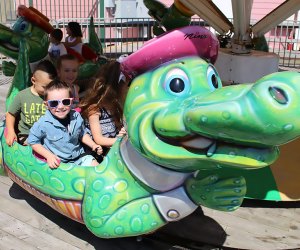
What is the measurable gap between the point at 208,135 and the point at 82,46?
2.53 m

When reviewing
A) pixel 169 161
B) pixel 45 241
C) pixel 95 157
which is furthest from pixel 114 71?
pixel 45 241

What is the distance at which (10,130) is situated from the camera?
2594mm

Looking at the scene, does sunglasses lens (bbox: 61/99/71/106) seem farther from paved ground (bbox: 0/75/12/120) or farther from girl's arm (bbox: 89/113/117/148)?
paved ground (bbox: 0/75/12/120)

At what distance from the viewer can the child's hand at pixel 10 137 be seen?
2.54 metres

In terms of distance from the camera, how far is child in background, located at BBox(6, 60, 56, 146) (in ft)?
8.44

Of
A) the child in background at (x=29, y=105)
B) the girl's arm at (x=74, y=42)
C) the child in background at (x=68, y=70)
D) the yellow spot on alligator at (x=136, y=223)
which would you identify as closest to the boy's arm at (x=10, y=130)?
the child in background at (x=29, y=105)

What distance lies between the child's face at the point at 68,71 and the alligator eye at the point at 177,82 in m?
1.25

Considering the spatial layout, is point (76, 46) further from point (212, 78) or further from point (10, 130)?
point (212, 78)

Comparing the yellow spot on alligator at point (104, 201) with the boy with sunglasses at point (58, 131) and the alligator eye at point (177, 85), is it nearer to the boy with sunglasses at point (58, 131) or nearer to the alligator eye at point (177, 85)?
the boy with sunglasses at point (58, 131)

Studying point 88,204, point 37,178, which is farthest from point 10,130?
point 88,204

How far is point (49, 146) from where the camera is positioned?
7.49 ft

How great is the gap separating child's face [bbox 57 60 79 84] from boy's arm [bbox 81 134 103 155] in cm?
61

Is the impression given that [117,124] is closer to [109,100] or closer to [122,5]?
[109,100]

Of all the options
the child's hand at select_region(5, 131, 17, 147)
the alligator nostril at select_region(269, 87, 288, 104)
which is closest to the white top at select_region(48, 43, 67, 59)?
the child's hand at select_region(5, 131, 17, 147)
